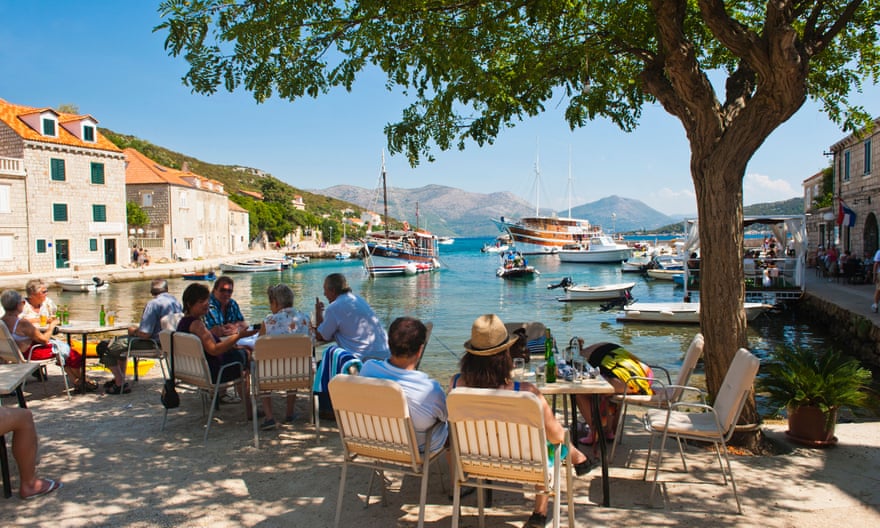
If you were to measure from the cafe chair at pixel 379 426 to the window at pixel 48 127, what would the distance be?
3938cm

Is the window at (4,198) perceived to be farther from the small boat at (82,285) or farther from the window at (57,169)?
the small boat at (82,285)

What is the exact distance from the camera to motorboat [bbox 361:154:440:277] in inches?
2063

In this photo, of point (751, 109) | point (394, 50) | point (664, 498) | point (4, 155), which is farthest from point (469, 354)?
point (4, 155)

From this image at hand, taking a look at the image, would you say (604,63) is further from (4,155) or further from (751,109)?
(4,155)

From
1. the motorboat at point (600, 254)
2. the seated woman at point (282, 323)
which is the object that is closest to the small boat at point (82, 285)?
the seated woman at point (282, 323)

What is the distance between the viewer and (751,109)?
15.2 feet

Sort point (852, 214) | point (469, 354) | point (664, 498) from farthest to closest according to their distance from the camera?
point (852, 214) → point (664, 498) → point (469, 354)

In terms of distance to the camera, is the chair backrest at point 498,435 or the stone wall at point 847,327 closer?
the chair backrest at point 498,435

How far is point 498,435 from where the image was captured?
3.07m

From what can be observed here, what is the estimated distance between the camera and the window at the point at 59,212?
34812mm

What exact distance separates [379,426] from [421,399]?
0.97 ft

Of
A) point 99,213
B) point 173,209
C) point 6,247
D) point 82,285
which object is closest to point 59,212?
point 99,213

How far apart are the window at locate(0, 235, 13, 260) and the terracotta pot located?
3831 cm

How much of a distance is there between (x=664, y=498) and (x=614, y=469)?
0.60m
